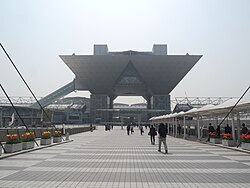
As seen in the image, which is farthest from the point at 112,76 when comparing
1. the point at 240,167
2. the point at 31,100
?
the point at 240,167

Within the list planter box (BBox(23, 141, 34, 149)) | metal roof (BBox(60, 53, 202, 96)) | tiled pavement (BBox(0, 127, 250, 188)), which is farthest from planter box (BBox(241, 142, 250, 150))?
metal roof (BBox(60, 53, 202, 96))

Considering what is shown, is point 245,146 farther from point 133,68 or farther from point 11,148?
point 133,68

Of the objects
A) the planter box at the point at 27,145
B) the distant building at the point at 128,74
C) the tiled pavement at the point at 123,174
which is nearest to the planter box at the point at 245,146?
the tiled pavement at the point at 123,174

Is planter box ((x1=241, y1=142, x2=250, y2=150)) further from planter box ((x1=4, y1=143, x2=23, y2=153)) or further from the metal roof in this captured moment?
the metal roof

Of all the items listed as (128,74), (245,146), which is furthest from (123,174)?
(128,74)

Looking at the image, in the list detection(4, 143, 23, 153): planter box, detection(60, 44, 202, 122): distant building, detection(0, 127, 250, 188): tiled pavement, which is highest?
detection(60, 44, 202, 122): distant building

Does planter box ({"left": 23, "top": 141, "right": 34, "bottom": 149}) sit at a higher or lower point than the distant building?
lower

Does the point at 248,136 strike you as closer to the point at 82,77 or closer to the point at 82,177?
the point at 82,177

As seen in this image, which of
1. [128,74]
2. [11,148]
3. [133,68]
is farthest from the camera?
[128,74]

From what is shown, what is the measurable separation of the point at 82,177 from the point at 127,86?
85.5 metres

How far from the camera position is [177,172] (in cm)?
868

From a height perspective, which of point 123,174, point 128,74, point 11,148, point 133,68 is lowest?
point 123,174

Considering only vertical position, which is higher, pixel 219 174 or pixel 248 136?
pixel 248 136

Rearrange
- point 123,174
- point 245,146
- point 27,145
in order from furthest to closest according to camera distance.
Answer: point 27,145 < point 245,146 < point 123,174
